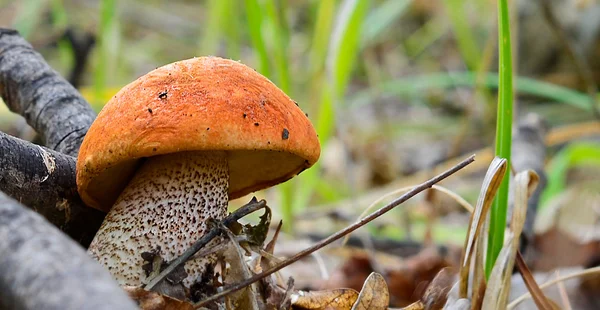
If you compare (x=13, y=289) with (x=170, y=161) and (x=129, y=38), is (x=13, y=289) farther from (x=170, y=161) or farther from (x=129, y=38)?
(x=129, y=38)

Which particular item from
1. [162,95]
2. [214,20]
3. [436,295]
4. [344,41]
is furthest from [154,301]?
[214,20]

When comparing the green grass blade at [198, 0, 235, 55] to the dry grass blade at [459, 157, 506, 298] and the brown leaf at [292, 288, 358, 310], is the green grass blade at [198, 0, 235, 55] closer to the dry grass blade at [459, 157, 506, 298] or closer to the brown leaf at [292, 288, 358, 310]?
the brown leaf at [292, 288, 358, 310]

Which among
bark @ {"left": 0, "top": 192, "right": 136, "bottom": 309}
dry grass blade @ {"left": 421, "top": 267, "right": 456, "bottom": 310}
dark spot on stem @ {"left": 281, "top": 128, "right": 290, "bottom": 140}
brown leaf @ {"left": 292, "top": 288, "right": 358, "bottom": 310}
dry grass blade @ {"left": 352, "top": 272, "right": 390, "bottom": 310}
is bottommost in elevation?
dry grass blade @ {"left": 421, "top": 267, "right": 456, "bottom": 310}

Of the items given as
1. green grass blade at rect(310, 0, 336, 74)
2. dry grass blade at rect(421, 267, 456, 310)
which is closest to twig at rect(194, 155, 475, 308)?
dry grass blade at rect(421, 267, 456, 310)

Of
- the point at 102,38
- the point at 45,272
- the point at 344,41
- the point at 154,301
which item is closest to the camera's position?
the point at 45,272

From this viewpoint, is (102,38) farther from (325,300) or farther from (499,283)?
(499,283)

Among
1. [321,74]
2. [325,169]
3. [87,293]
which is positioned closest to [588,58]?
[325,169]
